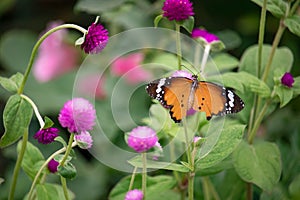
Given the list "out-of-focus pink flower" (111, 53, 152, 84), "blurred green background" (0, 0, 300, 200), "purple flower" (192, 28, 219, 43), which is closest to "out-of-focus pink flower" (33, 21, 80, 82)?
"blurred green background" (0, 0, 300, 200)

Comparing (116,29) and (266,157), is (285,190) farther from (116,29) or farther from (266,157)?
(116,29)

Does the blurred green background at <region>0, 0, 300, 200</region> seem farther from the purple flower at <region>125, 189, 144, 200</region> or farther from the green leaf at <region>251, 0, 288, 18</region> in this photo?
the purple flower at <region>125, 189, 144, 200</region>

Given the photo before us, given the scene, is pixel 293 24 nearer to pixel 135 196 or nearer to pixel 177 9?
pixel 177 9

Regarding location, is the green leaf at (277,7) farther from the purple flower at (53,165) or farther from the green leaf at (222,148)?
the purple flower at (53,165)

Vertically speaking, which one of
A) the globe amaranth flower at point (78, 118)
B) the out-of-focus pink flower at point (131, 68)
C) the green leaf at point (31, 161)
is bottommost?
the green leaf at point (31, 161)

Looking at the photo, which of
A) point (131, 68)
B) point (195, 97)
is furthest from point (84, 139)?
point (131, 68)

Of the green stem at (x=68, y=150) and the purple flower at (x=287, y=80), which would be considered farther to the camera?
the purple flower at (x=287, y=80)

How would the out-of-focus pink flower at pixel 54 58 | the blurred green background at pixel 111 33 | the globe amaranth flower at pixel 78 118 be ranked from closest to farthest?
1. the globe amaranth flower at pixel 78 118
2. the blurred green background at pixel 111 33
3. the out-of-focus pink flower at pixel 54 58

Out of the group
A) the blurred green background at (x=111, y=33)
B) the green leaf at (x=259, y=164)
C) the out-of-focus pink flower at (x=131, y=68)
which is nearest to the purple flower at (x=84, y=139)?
the green leaf at (x=259, y=164)
